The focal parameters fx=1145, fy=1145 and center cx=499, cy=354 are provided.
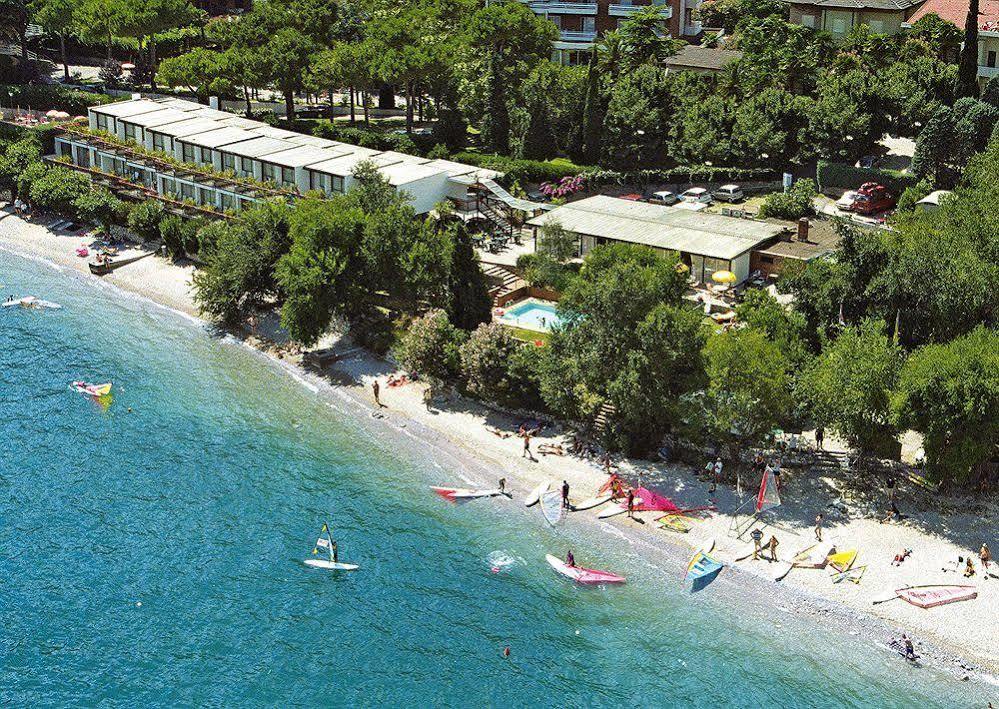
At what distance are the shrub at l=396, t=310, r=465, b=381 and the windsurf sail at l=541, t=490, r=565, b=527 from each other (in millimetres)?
12706

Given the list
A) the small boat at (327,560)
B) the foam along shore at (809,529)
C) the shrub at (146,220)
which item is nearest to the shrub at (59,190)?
the shrub at (146,220)

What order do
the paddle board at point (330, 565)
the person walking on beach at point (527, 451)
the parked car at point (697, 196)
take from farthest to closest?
the parked car at point (697, 196) → the person walking on beach at point (527, 451) → the paddle board at point (330, 565)

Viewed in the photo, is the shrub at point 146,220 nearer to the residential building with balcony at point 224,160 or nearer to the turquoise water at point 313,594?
the residential building with balcony at point 224,160

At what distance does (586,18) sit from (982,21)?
4946cm

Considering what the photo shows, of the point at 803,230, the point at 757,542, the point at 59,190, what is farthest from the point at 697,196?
the point at 59,190

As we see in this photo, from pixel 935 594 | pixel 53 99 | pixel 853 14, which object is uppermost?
pixel 853 14

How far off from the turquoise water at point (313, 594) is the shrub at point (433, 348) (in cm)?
516

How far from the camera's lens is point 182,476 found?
6975 cm

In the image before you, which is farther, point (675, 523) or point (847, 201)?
point (847, 201)

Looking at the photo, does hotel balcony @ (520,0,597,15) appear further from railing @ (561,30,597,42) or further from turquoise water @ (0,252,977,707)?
turquoise water @ (0,252,977,707)

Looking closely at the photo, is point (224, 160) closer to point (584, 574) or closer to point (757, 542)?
point (584, 574)

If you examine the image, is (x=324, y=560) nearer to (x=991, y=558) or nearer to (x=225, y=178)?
(x=991, y=558)

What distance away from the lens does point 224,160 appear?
358ft

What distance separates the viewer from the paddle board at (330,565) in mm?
60625
